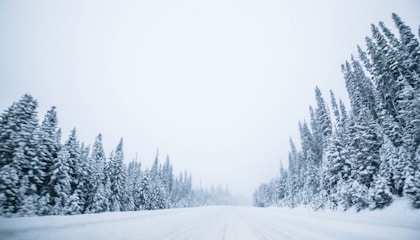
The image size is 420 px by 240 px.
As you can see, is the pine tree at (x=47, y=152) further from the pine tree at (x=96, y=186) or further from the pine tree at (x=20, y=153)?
the pine tree at (x=96, y=186)

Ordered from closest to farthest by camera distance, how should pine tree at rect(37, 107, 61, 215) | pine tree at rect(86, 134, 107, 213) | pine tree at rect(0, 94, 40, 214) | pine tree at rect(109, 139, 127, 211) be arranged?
1. pine tree at rect(0, 94, 40, 214)
2. pine tree at rect(37, 107, 61, 215)
3. pine tree at rect(86, 134, 107, 213)
4. pine tree at rect(109, 139, 127, 211)

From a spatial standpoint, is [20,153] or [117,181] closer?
[20,153]

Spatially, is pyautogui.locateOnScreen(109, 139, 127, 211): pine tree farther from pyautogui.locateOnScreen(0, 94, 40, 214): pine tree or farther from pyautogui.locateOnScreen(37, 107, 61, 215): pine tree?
pyautogui.locateOnScreen(0, 94, 40, 214): pine tree

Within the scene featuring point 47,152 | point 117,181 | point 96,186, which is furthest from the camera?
point 117,181

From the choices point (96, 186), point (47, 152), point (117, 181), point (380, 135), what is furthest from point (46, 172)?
point (380, 135)

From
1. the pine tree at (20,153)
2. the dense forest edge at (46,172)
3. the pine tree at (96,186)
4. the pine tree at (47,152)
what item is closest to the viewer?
the pine tree at (20,153)

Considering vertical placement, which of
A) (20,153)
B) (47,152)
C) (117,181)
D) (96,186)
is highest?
(47,152)

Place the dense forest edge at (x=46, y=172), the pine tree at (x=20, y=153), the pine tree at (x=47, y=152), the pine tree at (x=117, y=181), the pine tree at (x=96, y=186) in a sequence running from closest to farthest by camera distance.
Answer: the pine tree at (x=20, y=153) → the dense forest edge at (x=46, y=172) → the pine tree at (x=47, y=152) → the pine tree at (x=96, y=186) → the pine tree at (x=117, y=181)

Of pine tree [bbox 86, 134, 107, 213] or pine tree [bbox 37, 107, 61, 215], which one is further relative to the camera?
pine tree [bbox 86, 134, 107, 213]

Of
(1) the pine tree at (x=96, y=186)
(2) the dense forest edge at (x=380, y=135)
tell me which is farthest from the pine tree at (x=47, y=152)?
(2) the dense forest edge at (x=380, y=135)

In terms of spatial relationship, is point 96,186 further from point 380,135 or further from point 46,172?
point 380,135

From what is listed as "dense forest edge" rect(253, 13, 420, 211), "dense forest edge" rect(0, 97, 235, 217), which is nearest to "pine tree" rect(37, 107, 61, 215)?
"dense forest edge" rect(0, 97, 235, 217)

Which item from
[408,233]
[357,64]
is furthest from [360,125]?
[357,64]

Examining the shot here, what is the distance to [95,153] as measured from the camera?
3406 centimetres
